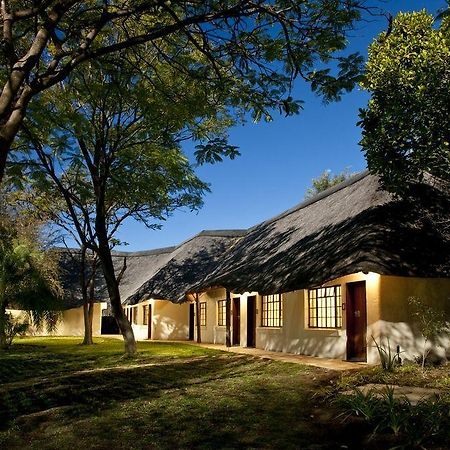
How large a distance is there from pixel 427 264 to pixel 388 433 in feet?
20.6

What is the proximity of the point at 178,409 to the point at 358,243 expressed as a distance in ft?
20.6

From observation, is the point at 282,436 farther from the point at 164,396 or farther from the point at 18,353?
the point at 18,353

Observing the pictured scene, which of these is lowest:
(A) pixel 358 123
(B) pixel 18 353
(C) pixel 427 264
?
(B) pixel 18 353

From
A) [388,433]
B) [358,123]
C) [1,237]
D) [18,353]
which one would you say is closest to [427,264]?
[358,123]

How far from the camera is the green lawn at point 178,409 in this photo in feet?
22.2

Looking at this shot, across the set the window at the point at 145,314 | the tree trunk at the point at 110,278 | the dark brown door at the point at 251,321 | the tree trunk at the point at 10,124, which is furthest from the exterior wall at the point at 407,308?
the window at the point at 145,314

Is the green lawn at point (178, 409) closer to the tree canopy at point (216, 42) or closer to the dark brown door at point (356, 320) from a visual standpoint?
the dark brown door at point (356, 320)

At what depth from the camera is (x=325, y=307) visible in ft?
51.0

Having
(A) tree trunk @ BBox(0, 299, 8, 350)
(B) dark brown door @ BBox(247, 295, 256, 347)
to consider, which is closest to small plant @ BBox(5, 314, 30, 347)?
(A) tree trunk @ BBox(0, 299, 8, 350)

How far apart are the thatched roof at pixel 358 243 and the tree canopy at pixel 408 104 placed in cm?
120

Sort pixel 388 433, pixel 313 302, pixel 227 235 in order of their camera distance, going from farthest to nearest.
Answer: pixel 227 235 → pixel 313 302 → pixel 388 433

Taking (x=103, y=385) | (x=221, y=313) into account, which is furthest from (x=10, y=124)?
(x=221, y=313)

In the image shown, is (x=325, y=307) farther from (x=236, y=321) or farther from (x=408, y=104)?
(x=236, y=321)

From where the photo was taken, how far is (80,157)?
6.92 metres
